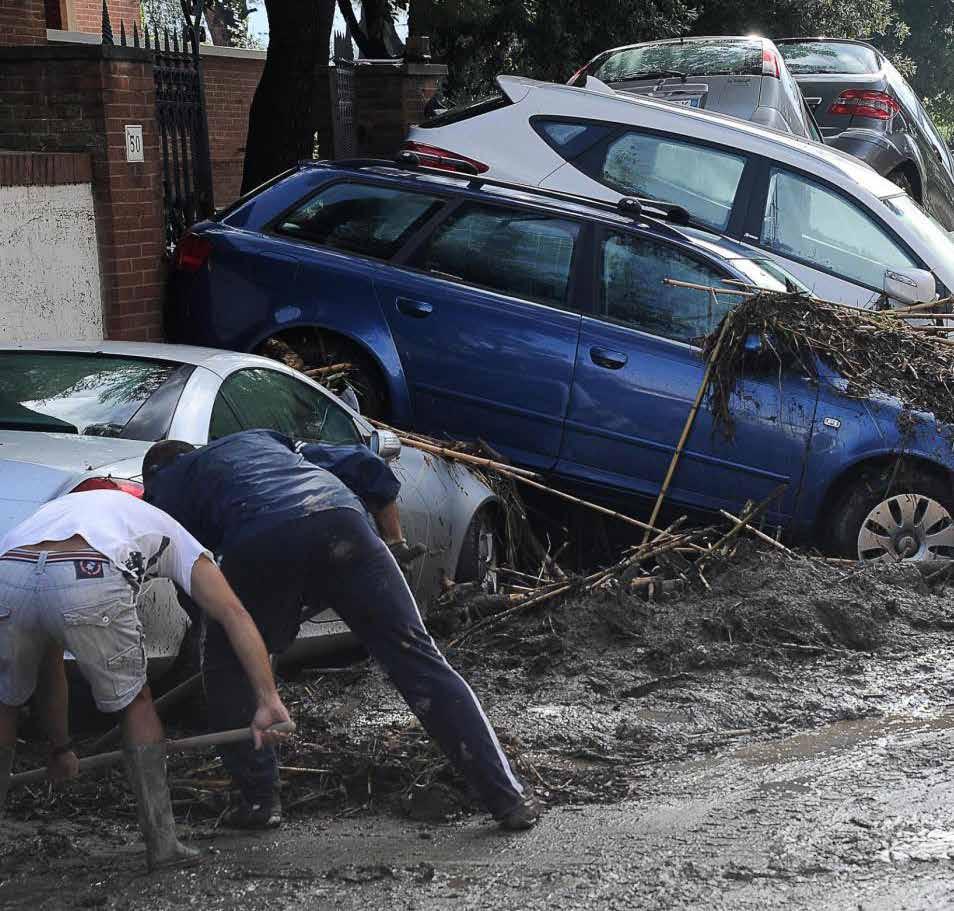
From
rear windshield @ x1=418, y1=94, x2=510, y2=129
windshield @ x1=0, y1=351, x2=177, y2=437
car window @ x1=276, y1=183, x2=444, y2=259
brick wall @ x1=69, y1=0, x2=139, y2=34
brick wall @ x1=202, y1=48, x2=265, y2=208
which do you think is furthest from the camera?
brick wall @ x1=202, y1=48, x2=265, y2=208

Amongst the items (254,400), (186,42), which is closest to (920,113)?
(186,42)

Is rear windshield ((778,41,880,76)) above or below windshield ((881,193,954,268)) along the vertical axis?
above

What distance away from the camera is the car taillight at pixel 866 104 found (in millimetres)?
15227

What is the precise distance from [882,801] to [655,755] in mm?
844

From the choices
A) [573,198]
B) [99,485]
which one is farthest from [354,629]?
[573,198]

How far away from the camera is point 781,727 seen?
18.6 feet

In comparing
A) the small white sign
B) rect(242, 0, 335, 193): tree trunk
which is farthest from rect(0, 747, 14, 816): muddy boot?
rect(242, 0, 335, 193): tree trunk

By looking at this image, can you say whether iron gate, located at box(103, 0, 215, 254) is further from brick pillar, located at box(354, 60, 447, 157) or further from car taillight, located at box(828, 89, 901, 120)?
car taillight, located at box(828, 89, 901, 120)

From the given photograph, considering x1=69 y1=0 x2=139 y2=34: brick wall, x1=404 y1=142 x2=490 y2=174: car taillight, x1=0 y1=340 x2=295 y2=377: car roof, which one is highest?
x1=69 y1=0 x2=139 y2=34: brick wall

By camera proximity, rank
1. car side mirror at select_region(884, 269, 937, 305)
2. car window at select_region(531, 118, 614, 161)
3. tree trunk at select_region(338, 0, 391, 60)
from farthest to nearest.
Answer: tree trunk at select_region(338, 0, 391, 60) < car window at select_region(531, 118, 614, 161) < car side mirror at select_region(884, 269, 937, 305)

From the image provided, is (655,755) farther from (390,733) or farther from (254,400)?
(254,400)

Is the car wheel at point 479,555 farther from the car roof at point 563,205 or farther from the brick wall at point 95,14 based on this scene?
the brick wall at point 95,14

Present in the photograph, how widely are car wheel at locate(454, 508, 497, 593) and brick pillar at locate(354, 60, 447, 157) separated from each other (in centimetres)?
821

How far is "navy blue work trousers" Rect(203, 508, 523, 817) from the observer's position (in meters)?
4.59
